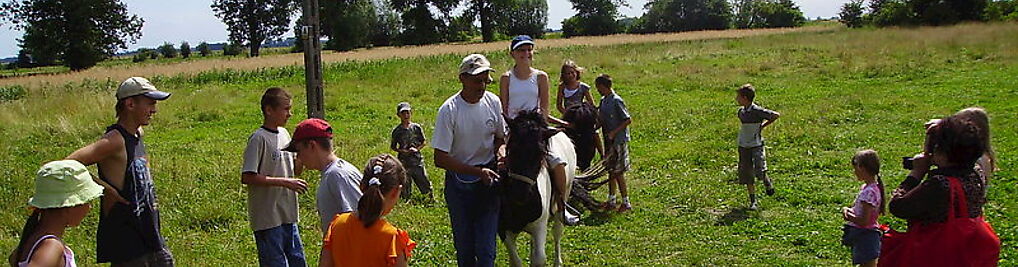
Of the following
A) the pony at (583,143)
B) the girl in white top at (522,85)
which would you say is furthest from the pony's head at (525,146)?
the pony at (583,143)

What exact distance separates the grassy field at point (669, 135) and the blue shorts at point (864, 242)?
2.93 feet

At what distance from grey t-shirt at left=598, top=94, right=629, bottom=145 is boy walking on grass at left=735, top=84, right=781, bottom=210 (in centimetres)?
110

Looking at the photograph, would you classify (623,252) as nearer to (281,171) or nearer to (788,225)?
(788,225)

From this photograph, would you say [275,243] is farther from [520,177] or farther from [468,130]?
[520,177]

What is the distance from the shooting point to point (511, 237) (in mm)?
4750

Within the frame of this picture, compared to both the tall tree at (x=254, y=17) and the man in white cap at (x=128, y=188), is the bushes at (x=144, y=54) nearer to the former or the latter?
the tall tree at (x=254, y=17)

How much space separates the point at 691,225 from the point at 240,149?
7.22 meters

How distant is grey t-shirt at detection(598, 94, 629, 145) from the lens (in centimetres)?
708

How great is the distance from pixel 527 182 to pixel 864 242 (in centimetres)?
212

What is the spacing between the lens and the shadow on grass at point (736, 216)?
675 cm

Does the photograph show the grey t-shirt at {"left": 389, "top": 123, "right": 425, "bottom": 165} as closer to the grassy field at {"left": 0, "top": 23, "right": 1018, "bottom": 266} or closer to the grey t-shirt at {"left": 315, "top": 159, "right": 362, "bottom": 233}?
the grassy field at {"left": 0, "top": 23, "right": 1018, "bottom": 266}

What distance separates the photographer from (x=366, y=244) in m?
2.99

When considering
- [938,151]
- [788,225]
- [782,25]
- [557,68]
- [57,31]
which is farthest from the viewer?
[782,25]

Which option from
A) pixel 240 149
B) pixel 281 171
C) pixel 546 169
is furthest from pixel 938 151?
pixel 240 149
